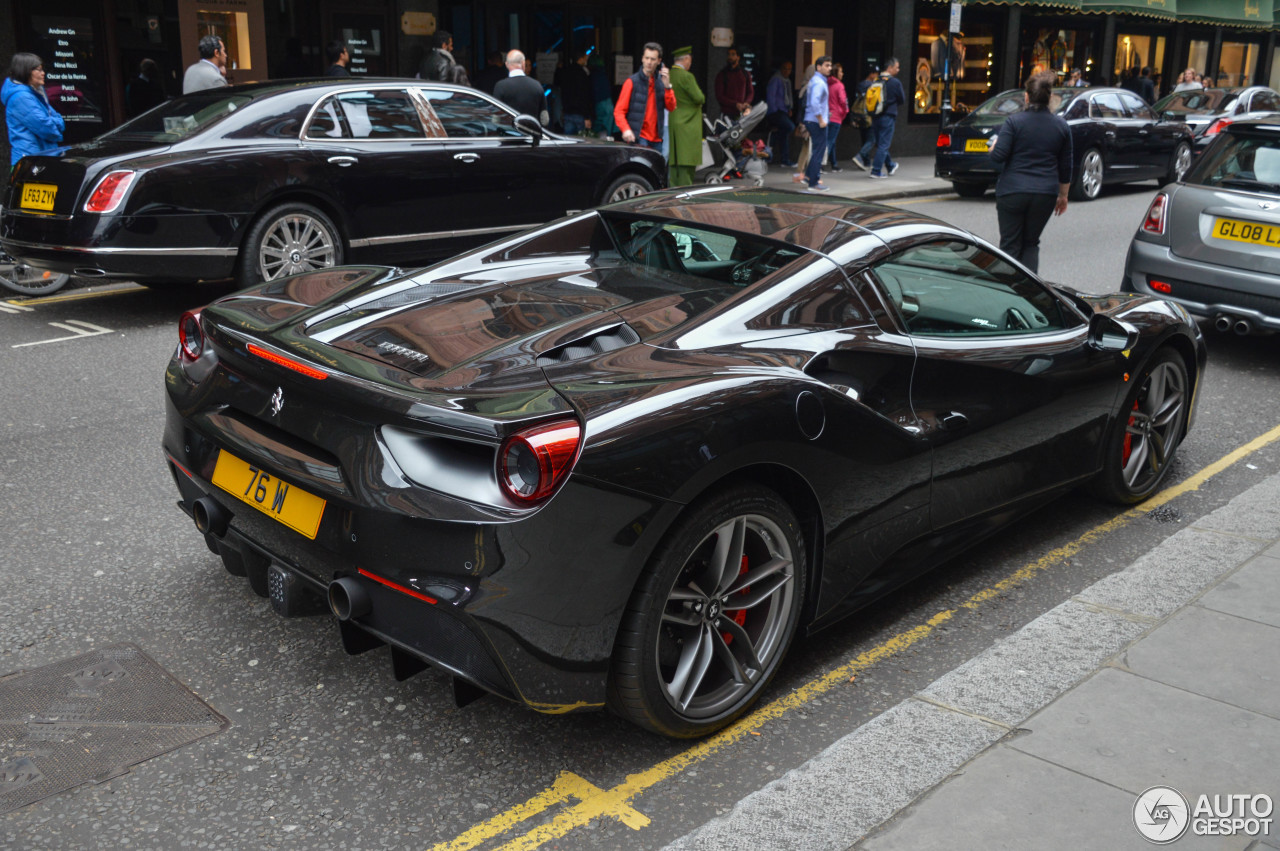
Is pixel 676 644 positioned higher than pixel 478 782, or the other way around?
pixel 676 644

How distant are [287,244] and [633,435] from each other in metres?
6.32

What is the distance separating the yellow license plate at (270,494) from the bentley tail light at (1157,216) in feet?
22.2

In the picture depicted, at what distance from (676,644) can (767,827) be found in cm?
59

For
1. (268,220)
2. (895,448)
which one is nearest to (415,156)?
(268,220)

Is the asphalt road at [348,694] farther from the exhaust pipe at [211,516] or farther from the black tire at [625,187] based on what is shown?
the black tire at [625,187]

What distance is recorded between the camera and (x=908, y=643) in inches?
155

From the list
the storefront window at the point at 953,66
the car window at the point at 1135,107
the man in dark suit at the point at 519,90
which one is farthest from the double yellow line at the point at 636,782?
the storefront window at the point at 953,66

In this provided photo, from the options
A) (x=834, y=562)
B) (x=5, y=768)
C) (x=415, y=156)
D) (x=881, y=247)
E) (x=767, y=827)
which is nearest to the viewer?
(x=767, y=827)

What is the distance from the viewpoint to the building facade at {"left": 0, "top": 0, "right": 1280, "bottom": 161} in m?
13.9

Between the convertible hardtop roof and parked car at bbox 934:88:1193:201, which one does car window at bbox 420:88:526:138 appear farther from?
parked car at bbox 934:88:1193:201

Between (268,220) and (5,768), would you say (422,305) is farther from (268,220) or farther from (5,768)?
(268,220)

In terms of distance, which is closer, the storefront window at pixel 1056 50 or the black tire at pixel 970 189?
the black tire at pixel 970 189

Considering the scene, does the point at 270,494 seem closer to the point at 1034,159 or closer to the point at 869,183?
the point at 1034,159

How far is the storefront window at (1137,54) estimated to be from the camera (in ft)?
98.1
